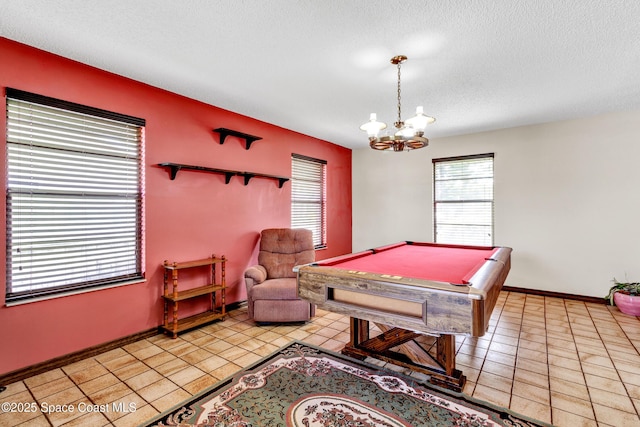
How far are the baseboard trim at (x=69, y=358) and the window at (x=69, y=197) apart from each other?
1.83 ft

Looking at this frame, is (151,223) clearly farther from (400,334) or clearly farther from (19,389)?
(400,334)

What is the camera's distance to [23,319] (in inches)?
95.6

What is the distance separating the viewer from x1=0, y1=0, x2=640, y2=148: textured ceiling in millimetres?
2010

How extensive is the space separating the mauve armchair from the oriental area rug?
3.08 feet

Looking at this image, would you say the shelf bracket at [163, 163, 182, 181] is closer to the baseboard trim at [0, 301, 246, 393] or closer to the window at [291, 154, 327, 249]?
the baseboard trim at [0, 301, 246, 393]

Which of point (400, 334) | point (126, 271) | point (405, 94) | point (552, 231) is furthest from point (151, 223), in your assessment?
point (552, 231)

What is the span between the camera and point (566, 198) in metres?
4.46

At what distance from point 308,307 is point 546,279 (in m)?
3.75

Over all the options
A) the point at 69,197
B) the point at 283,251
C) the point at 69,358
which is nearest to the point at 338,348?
the point at 283,251

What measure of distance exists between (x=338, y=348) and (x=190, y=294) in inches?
65.7

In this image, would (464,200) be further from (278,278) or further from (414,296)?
(414,296)

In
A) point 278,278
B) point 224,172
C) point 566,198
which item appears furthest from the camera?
point 566,198

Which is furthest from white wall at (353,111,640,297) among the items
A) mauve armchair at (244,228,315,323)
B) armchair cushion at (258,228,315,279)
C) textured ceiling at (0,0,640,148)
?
mauve armchair at (244,228,315,323)

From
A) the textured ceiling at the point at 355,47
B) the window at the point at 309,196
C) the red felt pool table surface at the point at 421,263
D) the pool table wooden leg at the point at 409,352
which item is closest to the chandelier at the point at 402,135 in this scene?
the textured ceiling at the point at 355,47
